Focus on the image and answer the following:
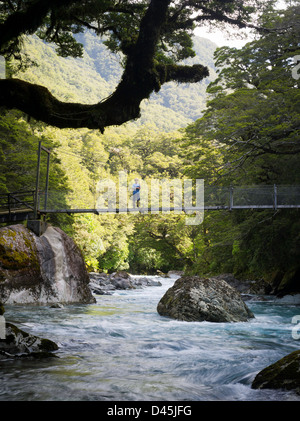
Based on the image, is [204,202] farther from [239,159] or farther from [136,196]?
[136,196]

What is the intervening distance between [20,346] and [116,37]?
5339 mm

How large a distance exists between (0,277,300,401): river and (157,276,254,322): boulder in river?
28cm

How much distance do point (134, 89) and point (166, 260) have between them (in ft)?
98.3

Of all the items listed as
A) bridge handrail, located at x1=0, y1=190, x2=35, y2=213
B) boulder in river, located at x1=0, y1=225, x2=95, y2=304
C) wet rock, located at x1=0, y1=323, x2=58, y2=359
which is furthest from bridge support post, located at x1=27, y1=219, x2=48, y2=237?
wet rock, located at x1=0, y1=323, x2=58, y2=359

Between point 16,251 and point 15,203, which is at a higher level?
point 15,203

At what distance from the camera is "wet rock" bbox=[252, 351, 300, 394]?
3.15 m

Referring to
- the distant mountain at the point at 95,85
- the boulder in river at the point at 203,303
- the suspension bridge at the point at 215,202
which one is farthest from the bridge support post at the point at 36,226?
the distant mountain at the point at 95,85

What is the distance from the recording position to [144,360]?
14.7ft

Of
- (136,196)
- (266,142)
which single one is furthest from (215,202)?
(136,196)

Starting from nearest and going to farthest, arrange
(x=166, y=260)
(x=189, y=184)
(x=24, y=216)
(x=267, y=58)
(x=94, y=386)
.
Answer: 1. (x=94, y=386)
2. (x=24, y=216)
3. (x=267, y=58)
4. (x=189, y=184)
5. (x=166, y=260)

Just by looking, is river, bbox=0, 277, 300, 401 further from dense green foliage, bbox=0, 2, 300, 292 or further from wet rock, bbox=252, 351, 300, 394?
dense green foliage, bbox=0, 2, 300, 292

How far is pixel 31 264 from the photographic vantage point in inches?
381

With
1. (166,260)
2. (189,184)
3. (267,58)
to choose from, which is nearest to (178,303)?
(189,184)
